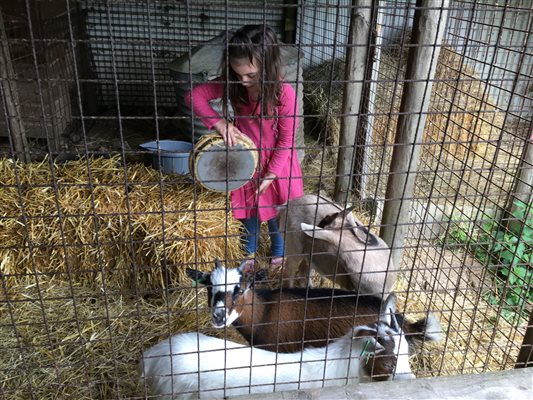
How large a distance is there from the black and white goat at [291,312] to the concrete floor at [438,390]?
44 cm

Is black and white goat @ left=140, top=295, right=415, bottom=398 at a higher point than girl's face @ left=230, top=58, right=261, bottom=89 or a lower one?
lower

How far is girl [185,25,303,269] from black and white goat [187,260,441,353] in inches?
9.6

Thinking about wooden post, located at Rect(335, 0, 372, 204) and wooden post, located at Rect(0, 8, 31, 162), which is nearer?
wooden post, located at Rect(335, 0, 372, 204)

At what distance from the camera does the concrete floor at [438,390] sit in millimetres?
2141

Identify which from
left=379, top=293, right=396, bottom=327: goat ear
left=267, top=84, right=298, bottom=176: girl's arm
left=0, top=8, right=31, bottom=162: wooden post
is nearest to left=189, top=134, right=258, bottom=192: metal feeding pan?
left=267, top=84, right=298, bottom=176: girl's arm

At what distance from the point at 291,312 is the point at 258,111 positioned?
1.28 metres

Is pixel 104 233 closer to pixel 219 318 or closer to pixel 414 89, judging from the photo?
pixel 219 318

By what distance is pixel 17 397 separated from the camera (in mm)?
2744

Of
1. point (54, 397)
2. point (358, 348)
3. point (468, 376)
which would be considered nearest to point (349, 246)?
point (358, 348)

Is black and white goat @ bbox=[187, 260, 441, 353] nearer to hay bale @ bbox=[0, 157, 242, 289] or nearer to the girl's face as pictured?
hay bale @ bbox=[0, 157, 242, 289]

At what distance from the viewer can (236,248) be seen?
4.14 metres

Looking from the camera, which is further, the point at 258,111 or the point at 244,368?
the point at 258,111

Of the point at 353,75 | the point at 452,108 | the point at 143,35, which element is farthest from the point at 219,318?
the point at 143,35

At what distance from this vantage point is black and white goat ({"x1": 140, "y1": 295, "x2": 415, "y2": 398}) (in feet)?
7.95
